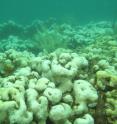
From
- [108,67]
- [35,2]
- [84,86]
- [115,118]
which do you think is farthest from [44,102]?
[35,2]

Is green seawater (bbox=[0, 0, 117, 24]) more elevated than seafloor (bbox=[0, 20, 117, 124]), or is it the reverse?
green seawater (bbox=[0, 0, 117, 24])

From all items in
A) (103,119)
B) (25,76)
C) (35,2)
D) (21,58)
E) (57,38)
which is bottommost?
(103,119)

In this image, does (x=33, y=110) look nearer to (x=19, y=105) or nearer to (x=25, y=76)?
(x=19, y=105)

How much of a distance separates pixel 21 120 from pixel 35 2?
274 feet

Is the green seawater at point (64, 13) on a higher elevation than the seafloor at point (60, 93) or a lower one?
higher

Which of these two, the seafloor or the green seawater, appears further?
the green seawater

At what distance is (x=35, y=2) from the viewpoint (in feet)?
278

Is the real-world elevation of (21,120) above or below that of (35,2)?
below

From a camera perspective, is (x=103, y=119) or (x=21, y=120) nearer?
(x=21, y=120)

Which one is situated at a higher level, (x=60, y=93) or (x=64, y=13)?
(x=64, y=13)

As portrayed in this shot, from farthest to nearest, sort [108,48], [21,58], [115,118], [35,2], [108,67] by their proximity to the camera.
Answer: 1. [35,2]
2. [108,48]
3. [21,58]
4. [108,67]
5. [115,118]

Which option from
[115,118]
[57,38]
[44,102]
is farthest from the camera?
[57,38]

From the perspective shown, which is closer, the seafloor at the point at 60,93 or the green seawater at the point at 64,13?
the seafloor at the point at 60,93

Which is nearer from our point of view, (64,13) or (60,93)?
(60,93)
